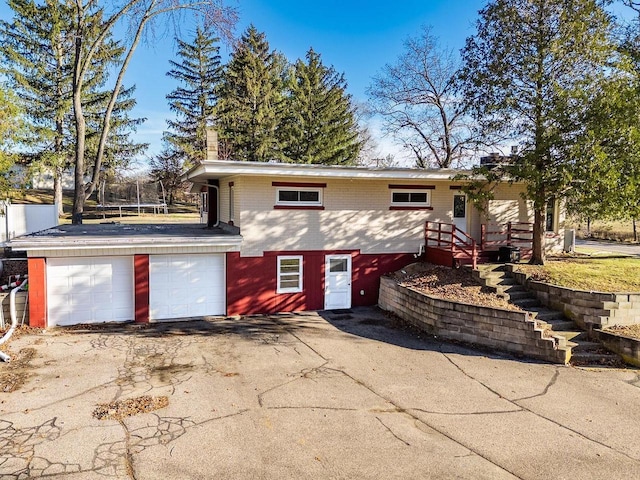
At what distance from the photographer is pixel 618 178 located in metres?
10.9

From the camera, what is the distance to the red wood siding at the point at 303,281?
13586mm

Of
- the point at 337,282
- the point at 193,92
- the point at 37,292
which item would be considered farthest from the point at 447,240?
the point at 193,92

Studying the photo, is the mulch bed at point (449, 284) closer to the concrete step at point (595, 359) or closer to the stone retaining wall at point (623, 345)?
the concrete step at point (595, 359)

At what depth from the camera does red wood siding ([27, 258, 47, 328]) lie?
11578mm

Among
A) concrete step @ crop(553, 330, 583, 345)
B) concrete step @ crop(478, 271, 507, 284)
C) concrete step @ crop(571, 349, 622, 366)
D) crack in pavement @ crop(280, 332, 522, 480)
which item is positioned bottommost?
A: crack in pavement @ crop(280, 332, 522, 480)

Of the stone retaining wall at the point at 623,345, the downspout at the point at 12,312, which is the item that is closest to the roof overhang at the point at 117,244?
the downspout at the point at 12,312

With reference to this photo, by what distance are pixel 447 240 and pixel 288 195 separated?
19.7ft

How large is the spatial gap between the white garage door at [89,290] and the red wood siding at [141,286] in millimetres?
190

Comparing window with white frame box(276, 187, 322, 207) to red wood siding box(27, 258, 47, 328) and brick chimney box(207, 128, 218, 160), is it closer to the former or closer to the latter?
brick chimney box(207, 128, 218, 160)

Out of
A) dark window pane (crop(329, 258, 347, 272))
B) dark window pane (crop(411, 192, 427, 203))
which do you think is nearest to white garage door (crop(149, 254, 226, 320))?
dark window pane (crop(329, 258, 347, 272))

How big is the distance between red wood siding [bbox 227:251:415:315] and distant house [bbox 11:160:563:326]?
1.4 inches

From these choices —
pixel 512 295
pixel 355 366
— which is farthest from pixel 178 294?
pixel 512 295

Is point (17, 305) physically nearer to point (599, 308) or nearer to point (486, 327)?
point (486, 327)

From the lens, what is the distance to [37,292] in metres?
11.7
